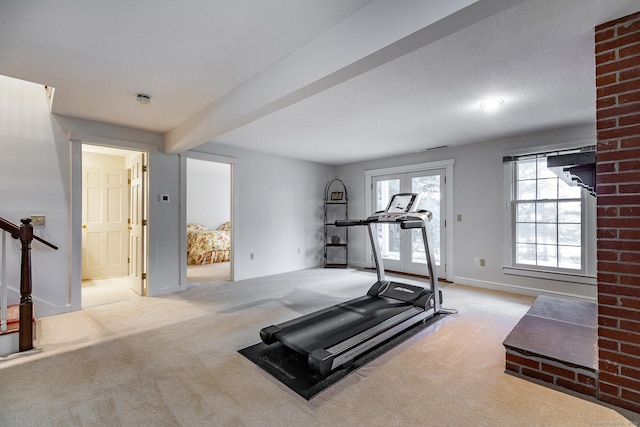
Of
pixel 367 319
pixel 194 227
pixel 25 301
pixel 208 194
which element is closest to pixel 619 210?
pixel 367 319

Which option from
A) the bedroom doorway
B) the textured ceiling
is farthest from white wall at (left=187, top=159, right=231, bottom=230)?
the textured ceiling

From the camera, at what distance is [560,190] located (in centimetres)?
399

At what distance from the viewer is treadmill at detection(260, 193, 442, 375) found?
2186 millimetres

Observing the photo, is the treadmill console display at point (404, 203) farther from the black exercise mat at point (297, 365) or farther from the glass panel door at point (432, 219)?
the glass panel door at point (432, 219)

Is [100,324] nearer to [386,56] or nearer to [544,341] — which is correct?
[386,56]

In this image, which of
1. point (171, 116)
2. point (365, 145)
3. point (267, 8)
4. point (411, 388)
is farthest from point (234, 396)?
point (365, 145)

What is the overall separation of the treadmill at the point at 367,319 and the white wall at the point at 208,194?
5598 mm

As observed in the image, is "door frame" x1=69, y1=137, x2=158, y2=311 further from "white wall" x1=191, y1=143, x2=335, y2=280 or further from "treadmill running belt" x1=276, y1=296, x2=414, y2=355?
"treadmill running belt" x1=276, y1=296, x2=414, y2=355

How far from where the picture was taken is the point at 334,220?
21.8ft

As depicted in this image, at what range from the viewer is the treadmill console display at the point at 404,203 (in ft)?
11.6

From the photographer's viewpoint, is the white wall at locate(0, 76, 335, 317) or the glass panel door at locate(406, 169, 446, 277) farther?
the glass panel door at locate(406, 169, 446, 277)

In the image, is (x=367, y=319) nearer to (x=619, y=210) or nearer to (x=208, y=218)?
(x=619, y=210)

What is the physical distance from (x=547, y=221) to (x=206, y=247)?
6.27 m

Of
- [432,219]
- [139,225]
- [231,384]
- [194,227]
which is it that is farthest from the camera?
[194,227]
